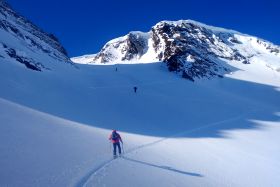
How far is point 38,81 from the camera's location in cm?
3962

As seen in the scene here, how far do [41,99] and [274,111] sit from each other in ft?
118

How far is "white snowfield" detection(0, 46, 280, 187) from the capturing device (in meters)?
14.7

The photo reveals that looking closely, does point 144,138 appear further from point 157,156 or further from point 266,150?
point 266,150

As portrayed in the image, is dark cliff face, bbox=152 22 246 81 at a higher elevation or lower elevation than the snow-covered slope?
higher

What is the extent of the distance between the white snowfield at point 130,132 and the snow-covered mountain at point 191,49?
14031 mm

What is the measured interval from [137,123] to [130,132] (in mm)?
4847

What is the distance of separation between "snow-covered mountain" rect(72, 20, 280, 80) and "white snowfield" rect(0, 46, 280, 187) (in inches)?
552

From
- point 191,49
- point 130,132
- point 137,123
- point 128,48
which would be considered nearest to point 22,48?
point 137,123

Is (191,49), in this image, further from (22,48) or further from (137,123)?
(137,123)

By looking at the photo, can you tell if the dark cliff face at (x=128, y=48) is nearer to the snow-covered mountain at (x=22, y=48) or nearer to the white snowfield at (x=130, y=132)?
the white snowfield at (x=130, y=132)

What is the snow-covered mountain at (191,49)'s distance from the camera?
7875cm

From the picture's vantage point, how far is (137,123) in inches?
1304

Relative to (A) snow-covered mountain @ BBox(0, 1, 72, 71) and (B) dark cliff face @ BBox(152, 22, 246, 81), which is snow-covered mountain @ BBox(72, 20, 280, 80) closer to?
(B) dark cliff face @ BBox(152, 22, 246, 81)

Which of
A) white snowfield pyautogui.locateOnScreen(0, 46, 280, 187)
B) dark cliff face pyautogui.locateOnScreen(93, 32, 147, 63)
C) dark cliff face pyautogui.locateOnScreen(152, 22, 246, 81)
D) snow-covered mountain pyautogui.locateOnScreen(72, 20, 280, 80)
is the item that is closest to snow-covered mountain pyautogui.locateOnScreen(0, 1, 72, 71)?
white snowfield pyautogui.locateOnScreen(0, 46, 280, 187)
